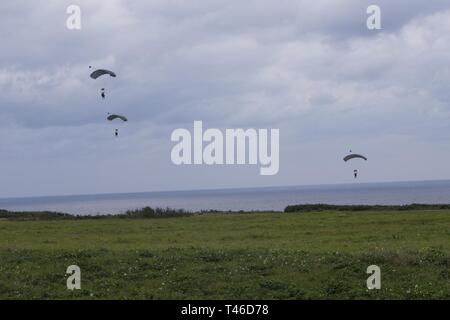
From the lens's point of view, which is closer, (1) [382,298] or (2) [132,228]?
(1) [382,298]

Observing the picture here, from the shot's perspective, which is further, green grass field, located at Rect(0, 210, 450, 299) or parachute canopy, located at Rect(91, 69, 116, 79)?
parachute canopy, located at Rect(91, 69, 116, 79)

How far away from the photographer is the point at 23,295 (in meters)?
18.9

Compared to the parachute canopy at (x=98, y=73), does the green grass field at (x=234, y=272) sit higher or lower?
lower

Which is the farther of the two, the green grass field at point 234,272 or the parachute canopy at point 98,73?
the parachute canopy at point 98,73

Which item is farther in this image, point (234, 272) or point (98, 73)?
point (98, 73)

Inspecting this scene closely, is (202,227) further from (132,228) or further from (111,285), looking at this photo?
(111,285)

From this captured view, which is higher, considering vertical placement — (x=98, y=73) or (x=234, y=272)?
(x=98, y=73)

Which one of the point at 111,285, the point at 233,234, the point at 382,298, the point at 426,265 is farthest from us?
the point at 233,234

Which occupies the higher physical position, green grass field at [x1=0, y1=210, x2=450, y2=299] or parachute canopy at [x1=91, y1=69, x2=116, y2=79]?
parachute canopy at [x1=91, y1=69, x2=116, y2=79]
